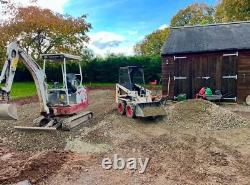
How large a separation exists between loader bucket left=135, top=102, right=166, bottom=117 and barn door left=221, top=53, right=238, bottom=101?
6.52m

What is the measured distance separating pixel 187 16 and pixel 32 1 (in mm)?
26118

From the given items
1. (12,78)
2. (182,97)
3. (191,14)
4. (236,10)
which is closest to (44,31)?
(182,97)

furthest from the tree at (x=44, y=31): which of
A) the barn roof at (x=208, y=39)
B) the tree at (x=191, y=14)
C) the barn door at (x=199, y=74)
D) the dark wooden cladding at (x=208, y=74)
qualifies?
the tree at (x=191, y=14)

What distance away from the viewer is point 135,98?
42.4 feet

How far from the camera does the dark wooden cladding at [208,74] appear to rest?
17312mm

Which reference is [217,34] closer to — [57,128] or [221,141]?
[221,141]

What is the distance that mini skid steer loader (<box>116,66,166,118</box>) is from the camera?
12086mm

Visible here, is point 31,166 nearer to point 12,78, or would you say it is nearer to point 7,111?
point 7,111

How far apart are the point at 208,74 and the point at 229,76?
1067 millimetres

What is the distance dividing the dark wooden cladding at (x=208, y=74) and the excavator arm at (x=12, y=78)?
877 cm

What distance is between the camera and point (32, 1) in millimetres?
30672

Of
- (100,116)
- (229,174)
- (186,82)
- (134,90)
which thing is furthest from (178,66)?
(229,174)

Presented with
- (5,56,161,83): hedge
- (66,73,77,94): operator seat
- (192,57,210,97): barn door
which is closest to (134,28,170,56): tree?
(5,56,161,83): hedge

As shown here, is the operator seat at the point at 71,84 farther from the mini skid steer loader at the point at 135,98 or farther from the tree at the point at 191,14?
the tree at the point at 191,14
